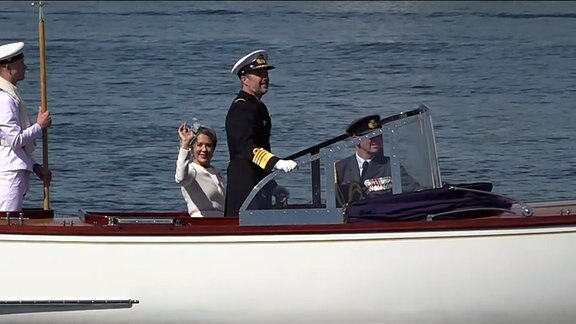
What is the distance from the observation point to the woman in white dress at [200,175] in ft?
28.8

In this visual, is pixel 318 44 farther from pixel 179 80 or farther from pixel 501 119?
pixel 501 119

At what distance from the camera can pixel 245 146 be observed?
28.1 feet

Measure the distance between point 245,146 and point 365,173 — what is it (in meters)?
0.71

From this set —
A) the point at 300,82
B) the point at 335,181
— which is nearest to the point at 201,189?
the point at 335,181

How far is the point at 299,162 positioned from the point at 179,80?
14.7m

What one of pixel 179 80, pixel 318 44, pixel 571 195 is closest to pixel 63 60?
pixel 179 80

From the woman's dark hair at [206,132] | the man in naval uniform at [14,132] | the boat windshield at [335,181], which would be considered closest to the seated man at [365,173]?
the boat windshield at [335,181]

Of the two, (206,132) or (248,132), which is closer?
(248,132)

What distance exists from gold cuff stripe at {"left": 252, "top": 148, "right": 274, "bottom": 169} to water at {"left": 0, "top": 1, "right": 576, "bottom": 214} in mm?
5692

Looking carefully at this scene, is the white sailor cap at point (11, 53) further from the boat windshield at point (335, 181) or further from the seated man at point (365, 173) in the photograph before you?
the seated man at point (365, 173)

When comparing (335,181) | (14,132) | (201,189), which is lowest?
(335,181)

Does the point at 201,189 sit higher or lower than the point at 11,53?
lower

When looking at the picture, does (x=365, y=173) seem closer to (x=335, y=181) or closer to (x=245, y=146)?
(x=335, y=181)

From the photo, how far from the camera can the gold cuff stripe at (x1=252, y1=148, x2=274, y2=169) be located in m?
8.44
